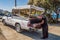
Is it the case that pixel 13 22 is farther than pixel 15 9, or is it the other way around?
pixel 15 9

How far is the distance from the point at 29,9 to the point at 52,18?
993cm

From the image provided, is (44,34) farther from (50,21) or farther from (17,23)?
(50,21)

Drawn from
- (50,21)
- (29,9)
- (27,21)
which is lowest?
(50,21)

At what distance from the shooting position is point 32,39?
34.5ft

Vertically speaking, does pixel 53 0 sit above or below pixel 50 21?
above

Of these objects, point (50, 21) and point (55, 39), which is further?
point (50, 21)

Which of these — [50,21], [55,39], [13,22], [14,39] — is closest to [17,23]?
[13,22]

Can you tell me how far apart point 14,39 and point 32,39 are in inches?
51.2

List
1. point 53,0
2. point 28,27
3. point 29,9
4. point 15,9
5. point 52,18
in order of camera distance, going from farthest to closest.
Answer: point 52,18 → point 53,0 → point 15,9 → point 29,9 → point 28,27

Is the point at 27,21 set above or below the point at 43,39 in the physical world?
above

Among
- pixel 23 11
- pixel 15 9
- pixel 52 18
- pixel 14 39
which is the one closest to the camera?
pixel 14 39

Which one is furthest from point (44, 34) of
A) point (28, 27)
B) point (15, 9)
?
point (15, 9)

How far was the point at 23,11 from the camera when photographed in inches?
539

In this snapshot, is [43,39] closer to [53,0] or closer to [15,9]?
[15,9]
